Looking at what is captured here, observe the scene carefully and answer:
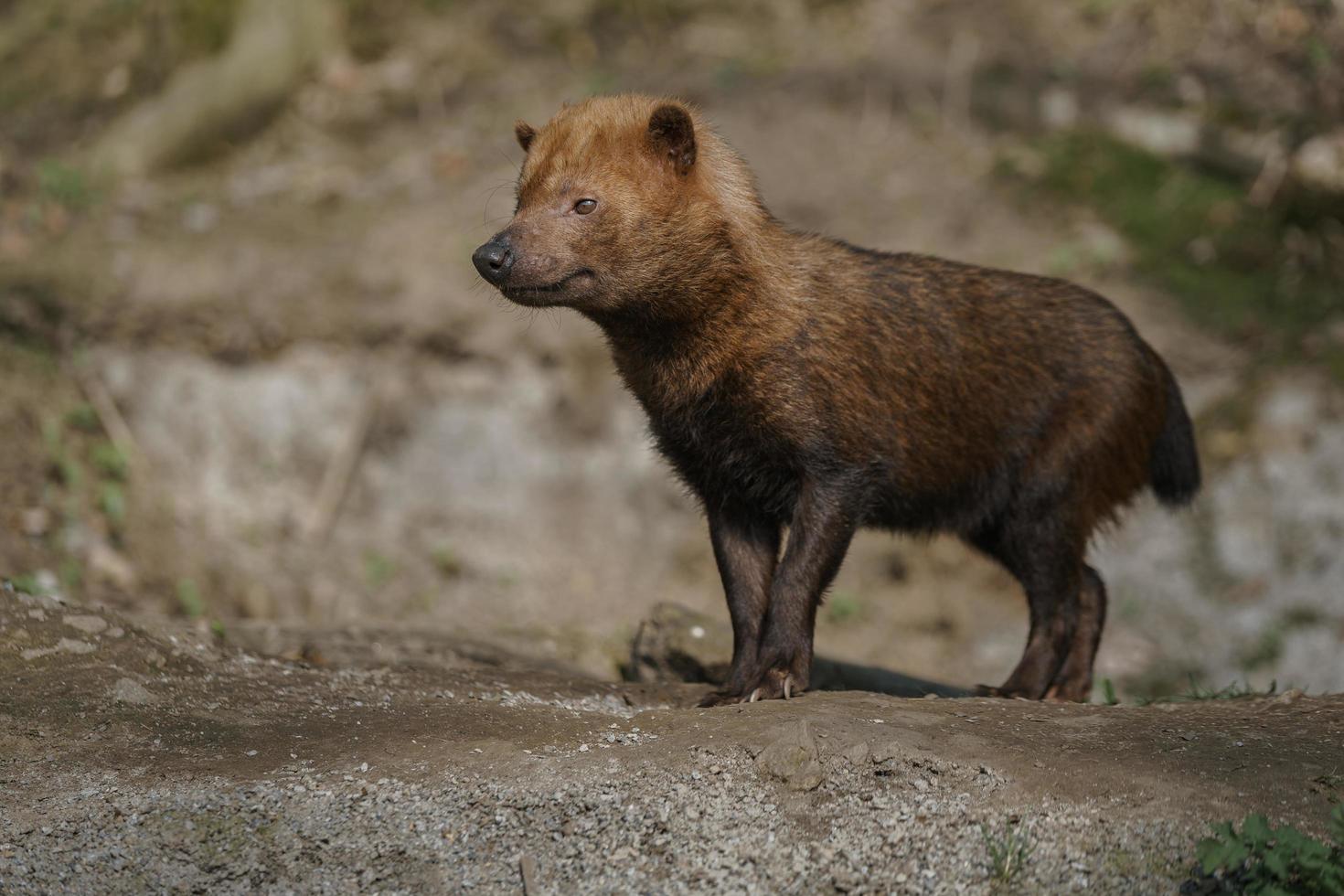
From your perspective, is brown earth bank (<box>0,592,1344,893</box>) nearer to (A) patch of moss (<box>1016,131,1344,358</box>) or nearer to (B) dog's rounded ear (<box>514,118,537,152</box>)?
(B) dog's rounded ear (<box>514,118,537,152</box>)

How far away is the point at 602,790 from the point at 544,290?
1765 mm

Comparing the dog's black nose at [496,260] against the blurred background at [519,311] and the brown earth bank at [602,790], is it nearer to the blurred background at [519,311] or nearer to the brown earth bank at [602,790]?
the brown earth bank at [602,790]

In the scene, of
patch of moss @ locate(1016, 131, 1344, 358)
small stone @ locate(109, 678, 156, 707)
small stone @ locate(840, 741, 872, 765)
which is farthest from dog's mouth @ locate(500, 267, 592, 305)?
patch of moss @ locate(1016, 131, 1344, 358)

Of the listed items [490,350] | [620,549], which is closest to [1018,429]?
[620,549]

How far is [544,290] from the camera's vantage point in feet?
15.3

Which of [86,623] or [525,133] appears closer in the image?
[86,623]

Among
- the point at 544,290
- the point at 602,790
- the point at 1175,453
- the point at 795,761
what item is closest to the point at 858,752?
the point at 795,761

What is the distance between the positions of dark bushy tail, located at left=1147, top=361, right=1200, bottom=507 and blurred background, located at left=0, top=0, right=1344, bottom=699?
2.11m

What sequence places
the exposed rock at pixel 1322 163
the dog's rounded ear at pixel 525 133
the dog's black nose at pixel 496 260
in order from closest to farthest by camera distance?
the dog's black nose at pixel 496 260, the dog's rounded ear at pixel 525 133, the exposed rock at pixel 1322 163

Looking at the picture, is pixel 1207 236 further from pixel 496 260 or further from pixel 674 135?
pixel 496 260

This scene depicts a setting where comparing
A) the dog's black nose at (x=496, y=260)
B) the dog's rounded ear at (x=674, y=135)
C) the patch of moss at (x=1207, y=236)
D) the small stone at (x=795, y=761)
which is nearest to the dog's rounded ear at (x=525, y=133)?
the dog's rounded ear at (x=674, y=135)

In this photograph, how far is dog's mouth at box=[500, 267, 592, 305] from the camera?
183 inches

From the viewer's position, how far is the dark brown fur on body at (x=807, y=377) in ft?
15.7

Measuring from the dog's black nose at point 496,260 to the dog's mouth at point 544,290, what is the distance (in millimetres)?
57
